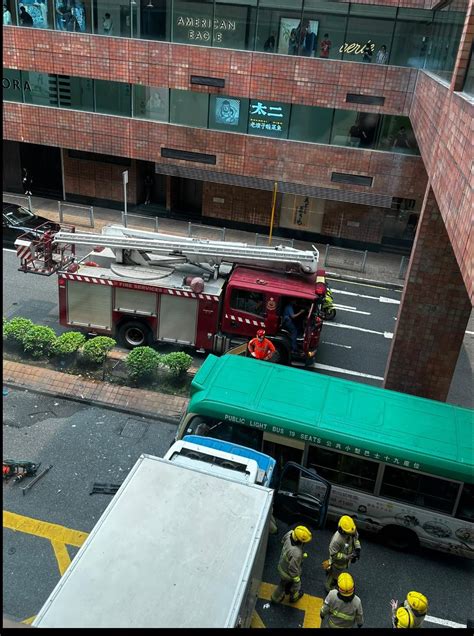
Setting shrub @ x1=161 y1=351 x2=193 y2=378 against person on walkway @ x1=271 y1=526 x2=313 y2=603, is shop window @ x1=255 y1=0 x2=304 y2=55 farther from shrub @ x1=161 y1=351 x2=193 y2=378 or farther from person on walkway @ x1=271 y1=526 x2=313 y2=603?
person on walkway @ x1=271 y1=526 x2=313 y2=603

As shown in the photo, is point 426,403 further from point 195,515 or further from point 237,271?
point 237,271

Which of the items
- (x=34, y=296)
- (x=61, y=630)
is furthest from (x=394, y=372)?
(x=61, y=630)

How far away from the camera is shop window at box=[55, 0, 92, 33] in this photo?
18766mm

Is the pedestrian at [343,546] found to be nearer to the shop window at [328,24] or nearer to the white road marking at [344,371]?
the white road marking at [344,371]

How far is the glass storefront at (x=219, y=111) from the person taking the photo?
60.0 feet

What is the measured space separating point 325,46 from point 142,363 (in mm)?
12522

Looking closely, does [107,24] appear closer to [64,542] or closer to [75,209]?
[75,209]

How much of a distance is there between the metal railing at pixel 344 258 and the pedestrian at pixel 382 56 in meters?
5.87

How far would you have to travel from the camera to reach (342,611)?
19.2ft

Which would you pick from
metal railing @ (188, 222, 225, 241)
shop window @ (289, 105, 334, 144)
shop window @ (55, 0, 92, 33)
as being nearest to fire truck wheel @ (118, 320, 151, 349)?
metal railing @ (188, 222, 225, 241)

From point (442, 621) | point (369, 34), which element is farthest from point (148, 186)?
point (442, 621)

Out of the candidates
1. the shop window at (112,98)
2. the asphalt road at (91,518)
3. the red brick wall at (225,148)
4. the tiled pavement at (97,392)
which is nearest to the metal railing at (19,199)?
the red brick wall at (225,148)

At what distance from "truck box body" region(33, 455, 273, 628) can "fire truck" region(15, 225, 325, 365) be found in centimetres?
578

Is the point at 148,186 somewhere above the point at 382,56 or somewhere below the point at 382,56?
below
